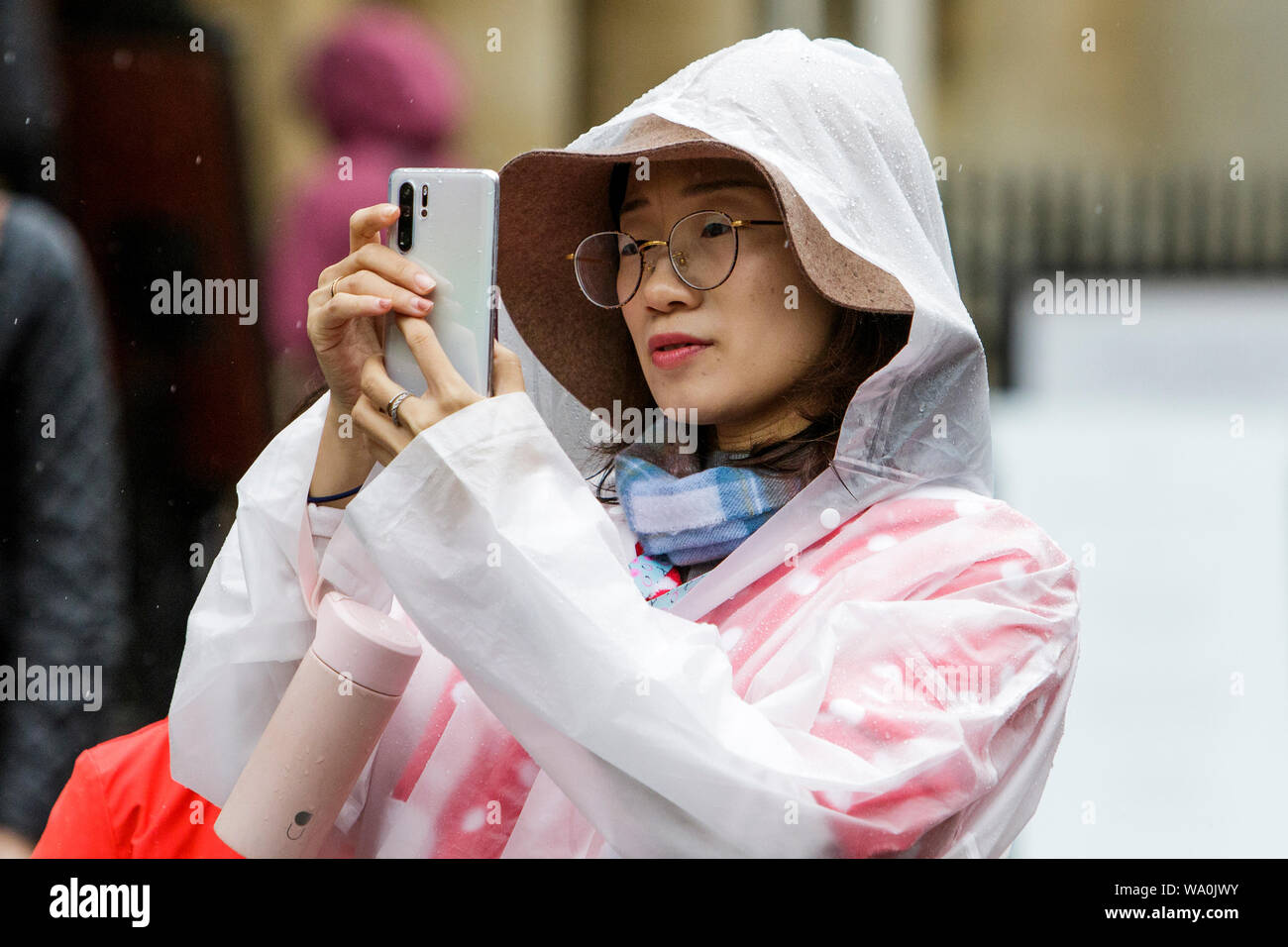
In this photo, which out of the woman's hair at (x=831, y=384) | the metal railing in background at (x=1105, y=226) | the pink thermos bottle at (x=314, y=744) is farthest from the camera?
the metal railing in background at (x=1105, y=226)

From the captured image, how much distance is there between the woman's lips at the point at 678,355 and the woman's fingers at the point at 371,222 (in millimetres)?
404

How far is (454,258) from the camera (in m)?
1.66

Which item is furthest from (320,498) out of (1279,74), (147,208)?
(1279,74)

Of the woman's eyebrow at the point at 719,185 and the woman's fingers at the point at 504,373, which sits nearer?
the woman's fingers at the point at 504,373

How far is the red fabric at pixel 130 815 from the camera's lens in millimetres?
1845

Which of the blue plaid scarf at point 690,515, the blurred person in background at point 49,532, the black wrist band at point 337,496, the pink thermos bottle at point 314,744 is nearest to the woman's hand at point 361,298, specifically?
the black wrist band at point 337,496

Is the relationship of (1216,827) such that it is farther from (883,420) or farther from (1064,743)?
(883,420)

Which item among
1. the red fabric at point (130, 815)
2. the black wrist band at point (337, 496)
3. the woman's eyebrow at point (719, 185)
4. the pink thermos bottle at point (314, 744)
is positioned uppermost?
the woman's eyebrow at point (719, 185)

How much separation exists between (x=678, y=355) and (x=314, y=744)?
664 mm

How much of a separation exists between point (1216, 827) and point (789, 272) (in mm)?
2196

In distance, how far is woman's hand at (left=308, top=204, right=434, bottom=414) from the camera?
5.37ft

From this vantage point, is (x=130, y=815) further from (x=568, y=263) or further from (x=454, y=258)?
(x=568, y=263)

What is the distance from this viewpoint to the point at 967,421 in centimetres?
191

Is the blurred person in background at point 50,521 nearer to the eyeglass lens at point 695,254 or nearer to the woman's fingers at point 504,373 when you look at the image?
the eyeglass lens at point 695,254
